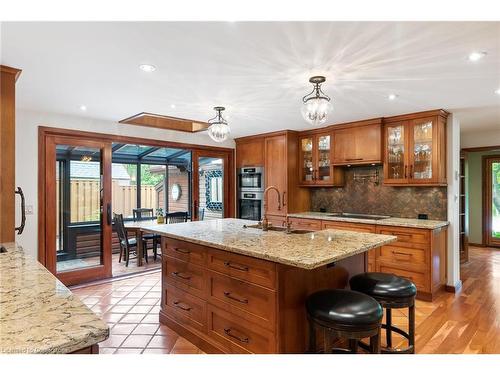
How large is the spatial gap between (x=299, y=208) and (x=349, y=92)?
2.68 metres

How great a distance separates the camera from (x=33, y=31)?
6.07 feet

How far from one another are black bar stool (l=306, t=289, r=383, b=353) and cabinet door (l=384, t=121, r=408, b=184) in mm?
2791

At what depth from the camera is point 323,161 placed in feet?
16.7

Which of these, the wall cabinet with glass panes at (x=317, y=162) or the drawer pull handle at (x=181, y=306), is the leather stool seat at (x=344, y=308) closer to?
the drawer pull handle at (x=181, y=306)

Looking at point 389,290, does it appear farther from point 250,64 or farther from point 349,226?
point 349,226

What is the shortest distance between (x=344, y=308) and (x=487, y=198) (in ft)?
22.2

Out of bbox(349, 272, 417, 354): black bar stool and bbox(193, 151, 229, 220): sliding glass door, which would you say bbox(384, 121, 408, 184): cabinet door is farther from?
bbox(193, 151, 229, 220): sliding glass door

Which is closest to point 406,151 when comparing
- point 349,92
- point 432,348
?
point 349,92

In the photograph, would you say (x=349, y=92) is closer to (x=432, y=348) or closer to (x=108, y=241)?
(x=432, y=348)

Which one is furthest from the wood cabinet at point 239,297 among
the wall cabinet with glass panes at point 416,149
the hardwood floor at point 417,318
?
the wall cabinet with glass panes at point 416,149

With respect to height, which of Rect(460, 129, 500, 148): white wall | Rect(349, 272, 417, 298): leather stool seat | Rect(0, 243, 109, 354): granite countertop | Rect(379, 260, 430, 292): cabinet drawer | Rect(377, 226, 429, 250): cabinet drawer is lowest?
Rect(379, 260, 430, 292): cabinet drawer

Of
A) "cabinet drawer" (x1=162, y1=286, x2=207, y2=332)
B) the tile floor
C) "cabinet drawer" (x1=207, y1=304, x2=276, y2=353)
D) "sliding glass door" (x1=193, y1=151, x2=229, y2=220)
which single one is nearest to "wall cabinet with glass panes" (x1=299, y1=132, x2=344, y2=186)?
"sliding glass door" (x1=193, y1=151, x2=229, y2=220)

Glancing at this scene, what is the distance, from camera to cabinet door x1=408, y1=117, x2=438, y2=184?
3.85m

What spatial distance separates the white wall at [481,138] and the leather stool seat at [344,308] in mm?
5472
